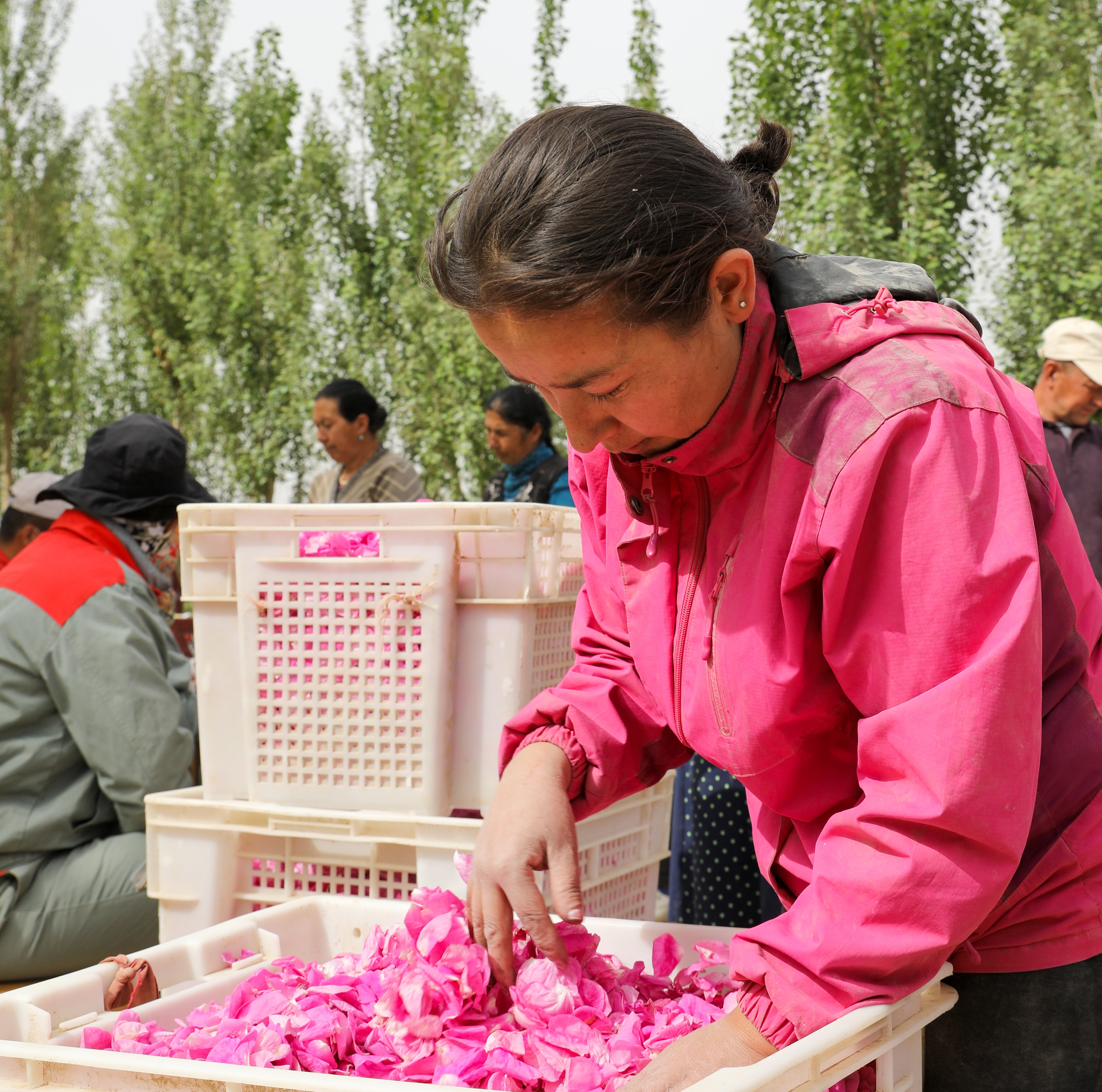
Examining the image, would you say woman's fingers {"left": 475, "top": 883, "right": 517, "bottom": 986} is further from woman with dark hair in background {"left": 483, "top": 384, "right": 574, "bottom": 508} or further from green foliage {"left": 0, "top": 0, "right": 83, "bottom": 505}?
green foliage {"left": 0, "top": 0, "right": 83, "bottom": 505}

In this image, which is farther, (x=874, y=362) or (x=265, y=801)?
(x=265, y=801)

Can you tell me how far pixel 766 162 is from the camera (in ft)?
3.93

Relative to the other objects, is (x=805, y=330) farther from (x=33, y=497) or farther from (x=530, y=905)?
(x=33, y=497)

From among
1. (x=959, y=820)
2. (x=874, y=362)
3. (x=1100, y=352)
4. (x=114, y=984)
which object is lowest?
(x=114, y=984)

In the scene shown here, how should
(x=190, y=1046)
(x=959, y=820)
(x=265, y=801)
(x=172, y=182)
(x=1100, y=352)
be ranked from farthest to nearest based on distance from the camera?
(x=172, y=182) → (x=1100, y=352) → (x=265, y=801) → (x=190, y=1046) → (x=959, y=820)

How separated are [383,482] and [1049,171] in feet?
20.4

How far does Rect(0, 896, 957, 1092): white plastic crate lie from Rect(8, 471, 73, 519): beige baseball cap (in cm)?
203

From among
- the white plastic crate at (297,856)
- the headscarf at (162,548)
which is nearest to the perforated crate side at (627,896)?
the white plastic crate at (297,856)

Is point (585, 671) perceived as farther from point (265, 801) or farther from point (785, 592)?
point (265, 801)

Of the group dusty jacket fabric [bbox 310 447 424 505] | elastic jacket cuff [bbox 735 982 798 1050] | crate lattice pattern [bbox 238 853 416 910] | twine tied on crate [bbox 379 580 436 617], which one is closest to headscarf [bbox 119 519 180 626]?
crate lattice pattern [bbox 238 853 416 910]

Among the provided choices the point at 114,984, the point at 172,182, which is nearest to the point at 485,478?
the point at 172,182

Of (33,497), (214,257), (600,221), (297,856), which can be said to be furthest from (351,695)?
(214,257)

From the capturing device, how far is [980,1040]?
114 cm

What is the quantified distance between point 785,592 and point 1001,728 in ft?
0.72
